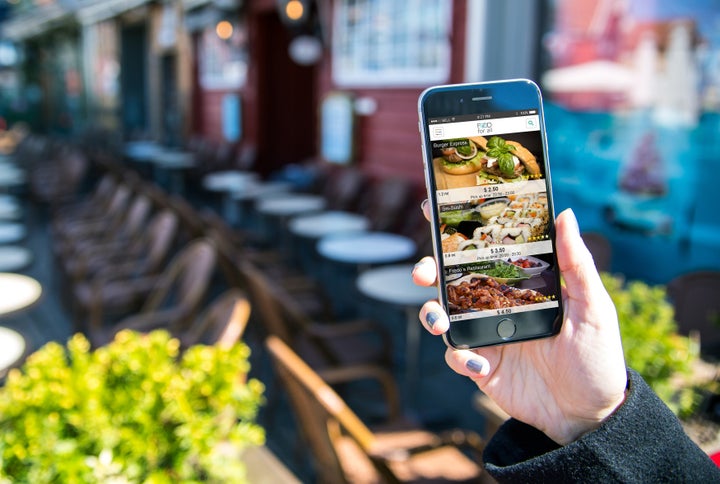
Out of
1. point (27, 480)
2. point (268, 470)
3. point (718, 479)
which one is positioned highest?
point (718, 479)

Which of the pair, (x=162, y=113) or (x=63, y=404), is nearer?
(x=63, y=404)

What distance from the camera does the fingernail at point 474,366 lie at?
1009 millimetres

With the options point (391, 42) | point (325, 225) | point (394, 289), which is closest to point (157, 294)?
point (394, 289)

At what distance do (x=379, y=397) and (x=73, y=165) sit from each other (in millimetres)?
6468

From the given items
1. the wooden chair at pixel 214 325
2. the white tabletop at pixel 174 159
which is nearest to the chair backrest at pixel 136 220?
the wooden chair at pixel 214 325

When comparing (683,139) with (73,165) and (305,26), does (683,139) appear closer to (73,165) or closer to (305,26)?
(305,26)

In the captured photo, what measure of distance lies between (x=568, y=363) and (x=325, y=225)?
452cm

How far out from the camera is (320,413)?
1978 mm

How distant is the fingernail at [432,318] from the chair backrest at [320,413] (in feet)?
3.23

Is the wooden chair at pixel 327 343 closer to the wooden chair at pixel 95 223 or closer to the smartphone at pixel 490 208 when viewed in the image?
the smartphone at pixel 490 208

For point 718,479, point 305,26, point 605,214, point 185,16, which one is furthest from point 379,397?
point 185,16

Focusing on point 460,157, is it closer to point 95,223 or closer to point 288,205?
point 95,223

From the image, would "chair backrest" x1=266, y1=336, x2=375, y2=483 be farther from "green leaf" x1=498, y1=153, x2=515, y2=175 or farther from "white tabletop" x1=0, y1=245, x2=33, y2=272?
"white tabletop" x1=0, y1=245, x2=33, y2=272

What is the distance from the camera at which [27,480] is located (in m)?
1.29
